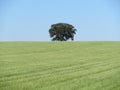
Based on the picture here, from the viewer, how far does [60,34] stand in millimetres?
84562

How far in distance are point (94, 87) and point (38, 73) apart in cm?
300

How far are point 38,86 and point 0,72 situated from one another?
9.42ft

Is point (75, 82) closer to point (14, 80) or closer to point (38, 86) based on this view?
point (38, 86)

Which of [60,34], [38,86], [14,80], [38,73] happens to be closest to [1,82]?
[14,80]

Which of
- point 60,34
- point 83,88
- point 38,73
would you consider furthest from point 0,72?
point 60,34

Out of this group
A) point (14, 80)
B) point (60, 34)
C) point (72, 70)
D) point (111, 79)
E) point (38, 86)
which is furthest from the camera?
point (60, 34)

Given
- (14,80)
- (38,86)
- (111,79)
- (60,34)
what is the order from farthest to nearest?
1. (60,34)
2. (111,79)
3. (14,80)
4. (38,86)

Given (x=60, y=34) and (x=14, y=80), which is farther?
(x=60, y=34)

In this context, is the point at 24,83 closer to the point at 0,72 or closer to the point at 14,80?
the point at 14,80

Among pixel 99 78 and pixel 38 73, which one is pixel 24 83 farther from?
pixel 99 78

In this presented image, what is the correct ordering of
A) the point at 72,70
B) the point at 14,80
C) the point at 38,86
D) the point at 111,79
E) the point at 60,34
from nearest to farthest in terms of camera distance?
the point at 38,86, the point at 14,80, the point at 111,79, the point at 72,70, the point at 60,34

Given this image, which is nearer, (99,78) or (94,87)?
(94,87)

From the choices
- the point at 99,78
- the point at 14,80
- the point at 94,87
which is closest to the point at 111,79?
the point at 99,78

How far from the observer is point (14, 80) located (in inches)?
430
